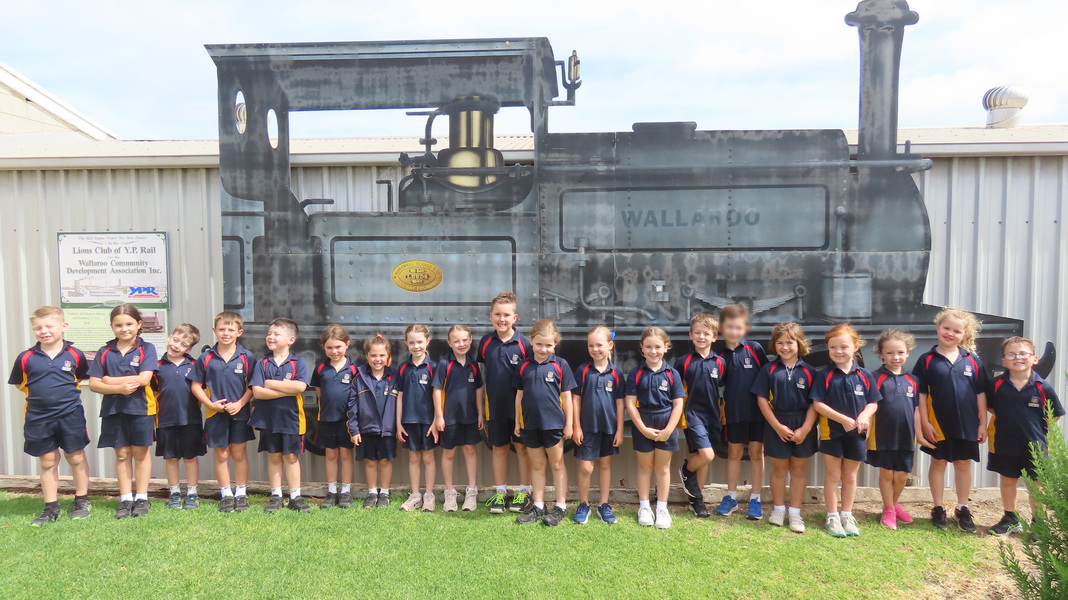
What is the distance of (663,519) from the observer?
4.04 m

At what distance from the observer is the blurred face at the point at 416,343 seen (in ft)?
13.9

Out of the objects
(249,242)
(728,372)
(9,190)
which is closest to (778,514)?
(728,372)

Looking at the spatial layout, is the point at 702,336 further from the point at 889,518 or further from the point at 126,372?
the point at 126,372

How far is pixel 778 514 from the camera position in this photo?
4.13 m

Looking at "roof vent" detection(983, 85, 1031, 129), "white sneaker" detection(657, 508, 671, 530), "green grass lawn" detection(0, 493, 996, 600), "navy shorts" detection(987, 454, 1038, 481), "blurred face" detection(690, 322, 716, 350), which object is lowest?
"green grass lawn" detection(0, 493, 996, 600)

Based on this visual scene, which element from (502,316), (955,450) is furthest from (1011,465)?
(502,316)

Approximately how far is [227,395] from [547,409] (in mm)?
2441

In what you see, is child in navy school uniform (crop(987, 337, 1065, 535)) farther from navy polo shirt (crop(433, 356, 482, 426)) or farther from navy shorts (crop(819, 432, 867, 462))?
navy polo shirt (crop(433, 356, 482, 426))

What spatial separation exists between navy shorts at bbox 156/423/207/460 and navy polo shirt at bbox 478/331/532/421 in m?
2.31

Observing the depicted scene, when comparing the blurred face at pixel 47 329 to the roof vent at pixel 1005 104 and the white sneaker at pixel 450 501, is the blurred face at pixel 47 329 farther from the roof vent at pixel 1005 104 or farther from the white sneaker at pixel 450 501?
the roof vent at pixel 1005 104

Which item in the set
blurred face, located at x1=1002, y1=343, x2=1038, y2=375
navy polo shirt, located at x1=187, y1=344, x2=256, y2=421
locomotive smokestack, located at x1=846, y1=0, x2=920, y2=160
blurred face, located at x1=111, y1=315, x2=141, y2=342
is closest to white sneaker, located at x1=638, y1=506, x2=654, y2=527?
blurred face, located at x1=1002, y1=343, x2=1038, y2=375

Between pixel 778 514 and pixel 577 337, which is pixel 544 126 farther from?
pixel 778 514

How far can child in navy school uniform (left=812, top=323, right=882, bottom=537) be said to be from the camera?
388 centimetres

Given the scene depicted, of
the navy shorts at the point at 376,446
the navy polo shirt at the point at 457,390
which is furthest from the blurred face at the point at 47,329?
the navy polo shirt at the point at 457,390
